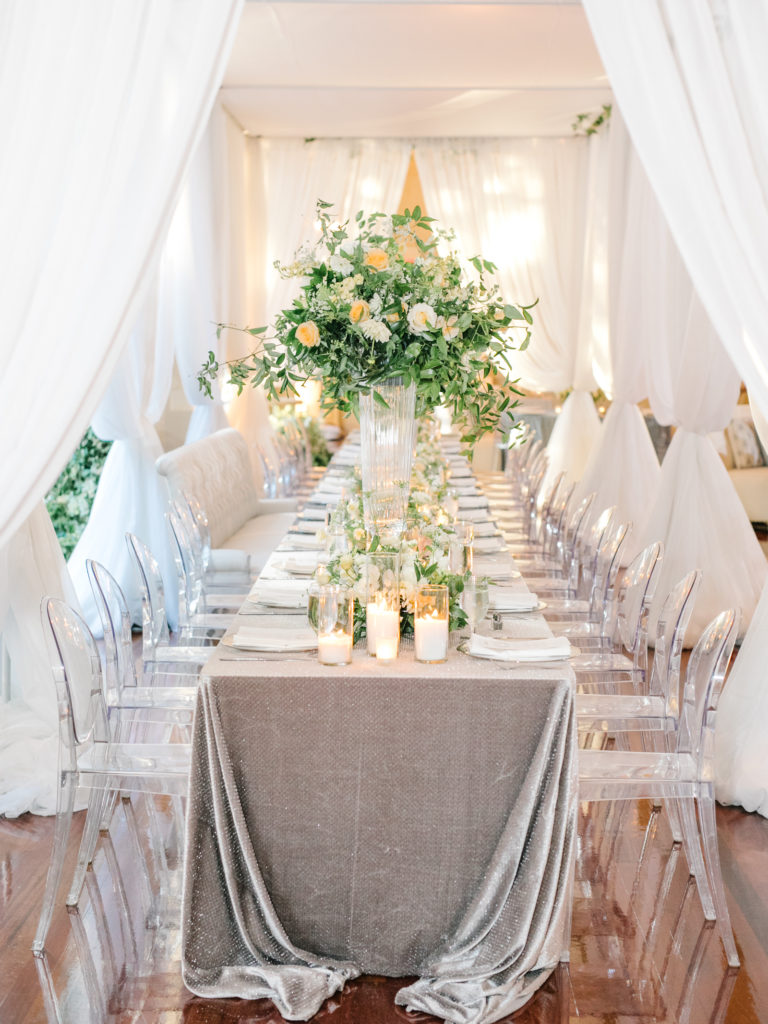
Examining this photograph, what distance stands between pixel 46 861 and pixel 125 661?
2.02ft

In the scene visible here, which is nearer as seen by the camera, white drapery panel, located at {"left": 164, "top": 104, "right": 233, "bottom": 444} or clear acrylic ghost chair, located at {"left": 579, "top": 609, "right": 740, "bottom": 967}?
clear acrylic ghost chair, located at {"left": 579, "top": 609, "right": 740, "bottom": 967}

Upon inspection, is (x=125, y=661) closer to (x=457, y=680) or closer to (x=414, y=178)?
(x=457, y=680)

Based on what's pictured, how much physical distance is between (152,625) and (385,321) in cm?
132

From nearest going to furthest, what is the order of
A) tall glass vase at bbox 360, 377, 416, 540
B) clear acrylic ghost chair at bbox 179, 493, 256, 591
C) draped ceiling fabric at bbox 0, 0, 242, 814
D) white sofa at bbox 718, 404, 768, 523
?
draped ceiling fabric at bbox 0, 0, 242, 814 < tall glass vase at bbox 360, 377, 416, 540 < clear acrylic ghost chair at bbox 179, 493, 256, 591 < white sofa at bbox 718, 404, 768, 523

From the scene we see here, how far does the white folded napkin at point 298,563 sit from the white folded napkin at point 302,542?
4.6 inches

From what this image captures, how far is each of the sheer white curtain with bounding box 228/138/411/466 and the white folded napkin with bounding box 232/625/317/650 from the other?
713 centimetres

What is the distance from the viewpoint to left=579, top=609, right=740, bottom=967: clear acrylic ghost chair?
2744 mm

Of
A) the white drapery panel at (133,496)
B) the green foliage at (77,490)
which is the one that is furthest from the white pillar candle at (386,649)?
the green foliage at (77,490)

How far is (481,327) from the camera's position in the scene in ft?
10.8

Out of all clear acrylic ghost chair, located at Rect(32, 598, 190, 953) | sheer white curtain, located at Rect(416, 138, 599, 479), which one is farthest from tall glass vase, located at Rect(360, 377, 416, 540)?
sheer white curtain, located at Rect(416, 138, 599, 479)

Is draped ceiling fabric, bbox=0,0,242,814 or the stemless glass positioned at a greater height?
draped ceiling fabric, bbox=0,0,242,814

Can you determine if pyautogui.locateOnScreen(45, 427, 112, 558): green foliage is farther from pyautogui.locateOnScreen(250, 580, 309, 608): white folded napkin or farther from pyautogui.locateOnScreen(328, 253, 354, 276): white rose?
pyautogui.locateOnScreen(328, 253, 354, 276): white rose

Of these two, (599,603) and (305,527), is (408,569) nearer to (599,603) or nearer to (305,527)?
(599,603)

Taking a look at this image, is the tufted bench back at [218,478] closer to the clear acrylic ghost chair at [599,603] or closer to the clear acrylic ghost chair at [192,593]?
the clear acrylic ghost chair at [192,593]
